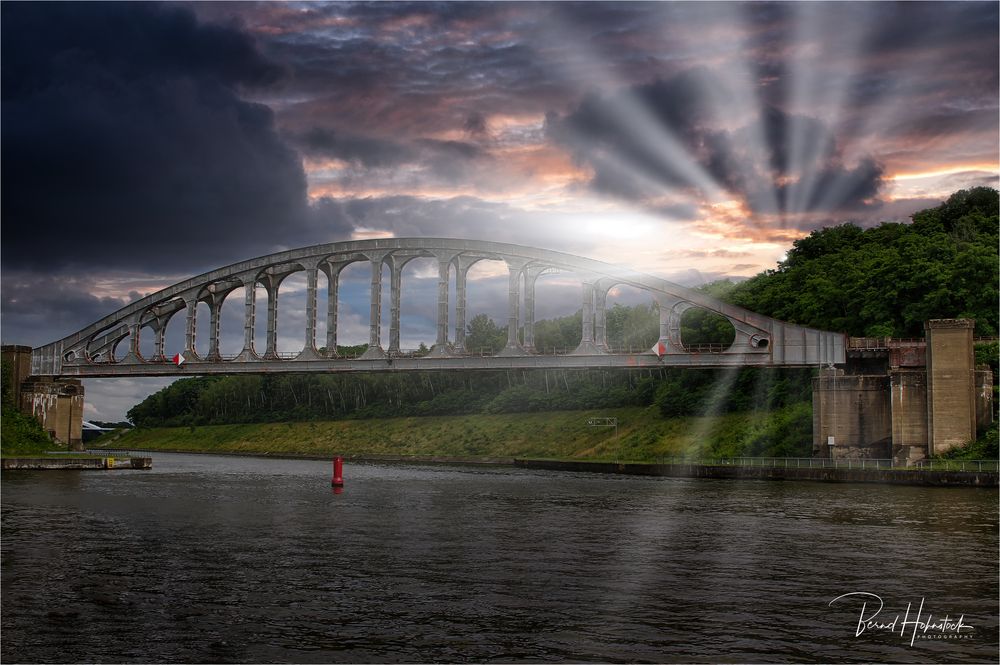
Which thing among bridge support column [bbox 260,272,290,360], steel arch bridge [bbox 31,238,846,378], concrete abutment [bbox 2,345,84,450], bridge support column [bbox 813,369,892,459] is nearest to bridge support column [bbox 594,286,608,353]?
steel arch bridge [bbox 31,238,846,378]

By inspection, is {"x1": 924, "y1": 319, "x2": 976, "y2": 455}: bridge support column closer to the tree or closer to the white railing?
the white railing

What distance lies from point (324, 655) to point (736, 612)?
28.6ft

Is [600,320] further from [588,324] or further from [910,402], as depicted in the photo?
[910,402]

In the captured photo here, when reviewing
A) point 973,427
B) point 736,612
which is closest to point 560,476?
point 973,427

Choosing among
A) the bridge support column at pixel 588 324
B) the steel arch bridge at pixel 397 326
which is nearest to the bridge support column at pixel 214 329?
the steel arch bridge at pixel 397 326

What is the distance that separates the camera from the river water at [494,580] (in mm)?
18078

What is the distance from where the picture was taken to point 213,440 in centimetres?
16638

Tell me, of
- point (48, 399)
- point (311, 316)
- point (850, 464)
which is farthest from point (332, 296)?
point (850, 464)

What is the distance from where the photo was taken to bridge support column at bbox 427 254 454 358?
89.1 m

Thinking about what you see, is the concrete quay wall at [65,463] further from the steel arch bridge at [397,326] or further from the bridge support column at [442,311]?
the bridge support column at [442,311]

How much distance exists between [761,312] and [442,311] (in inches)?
1217

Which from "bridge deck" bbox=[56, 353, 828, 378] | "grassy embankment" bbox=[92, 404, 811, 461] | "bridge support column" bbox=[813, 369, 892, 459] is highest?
"bridge deck" bbox=[56, 353, 828, 378]

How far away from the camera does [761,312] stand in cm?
9681

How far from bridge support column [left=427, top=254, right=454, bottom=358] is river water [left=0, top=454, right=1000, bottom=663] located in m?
43.3
